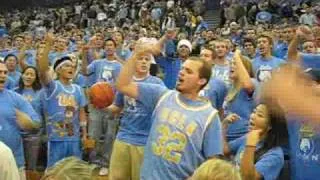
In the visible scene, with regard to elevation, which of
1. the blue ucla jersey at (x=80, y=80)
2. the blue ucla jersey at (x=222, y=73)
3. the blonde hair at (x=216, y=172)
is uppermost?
the blonde hair at (x=216, y=172)

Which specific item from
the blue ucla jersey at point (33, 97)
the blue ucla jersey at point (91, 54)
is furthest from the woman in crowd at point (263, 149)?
the blue ucla jersey at point (91, 54)

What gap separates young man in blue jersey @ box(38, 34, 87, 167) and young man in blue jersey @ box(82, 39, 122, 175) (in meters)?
1.15

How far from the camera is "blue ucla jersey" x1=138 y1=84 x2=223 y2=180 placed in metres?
5.39

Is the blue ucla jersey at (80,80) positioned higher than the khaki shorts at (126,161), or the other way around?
the blue ucla jersey at (80,80)

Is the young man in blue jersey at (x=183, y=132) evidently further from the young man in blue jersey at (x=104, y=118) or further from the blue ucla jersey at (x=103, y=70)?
the blue ucla jersey at (x=103, y=70)

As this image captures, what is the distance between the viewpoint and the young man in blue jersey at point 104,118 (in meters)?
10.0

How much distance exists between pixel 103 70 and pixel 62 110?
2.21 metres

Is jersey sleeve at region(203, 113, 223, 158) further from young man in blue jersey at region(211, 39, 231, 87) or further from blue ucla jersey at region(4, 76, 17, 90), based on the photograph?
blue ucla jersey at region(4, 76, 17, 90)

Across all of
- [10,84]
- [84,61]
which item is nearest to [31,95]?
[10,84]

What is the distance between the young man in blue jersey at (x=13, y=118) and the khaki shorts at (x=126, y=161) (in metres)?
0.82

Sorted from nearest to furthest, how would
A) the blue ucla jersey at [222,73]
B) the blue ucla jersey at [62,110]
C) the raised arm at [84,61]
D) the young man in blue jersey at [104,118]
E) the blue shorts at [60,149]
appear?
the blue ucla jersey at [222,73], the blue ucla jersey at [62,110], the blue shorts at [60,149], the young man in blue jersey at [104,118], the raised arm at [84,61]

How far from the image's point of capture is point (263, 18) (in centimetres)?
2253

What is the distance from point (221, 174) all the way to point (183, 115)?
7.46ft

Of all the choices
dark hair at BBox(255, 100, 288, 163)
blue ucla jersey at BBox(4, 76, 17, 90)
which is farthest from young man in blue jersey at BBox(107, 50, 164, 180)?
blue ucla jersey at BBox(4, 76, 17, 90)
